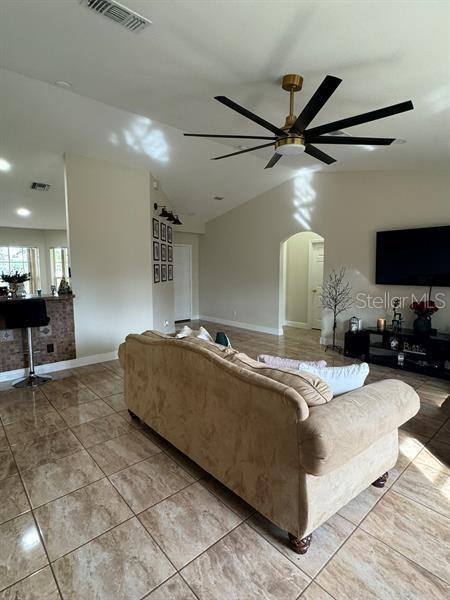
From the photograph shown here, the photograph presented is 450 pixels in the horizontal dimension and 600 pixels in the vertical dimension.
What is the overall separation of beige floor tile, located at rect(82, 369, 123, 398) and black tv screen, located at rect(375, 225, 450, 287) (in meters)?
4.12

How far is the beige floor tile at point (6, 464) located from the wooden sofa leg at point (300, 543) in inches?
Result: 76.8

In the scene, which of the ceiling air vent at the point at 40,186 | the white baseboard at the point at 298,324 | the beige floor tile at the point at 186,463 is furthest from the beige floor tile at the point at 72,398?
the white baseboard at the point at 298,324

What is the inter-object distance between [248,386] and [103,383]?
2851 millimetres

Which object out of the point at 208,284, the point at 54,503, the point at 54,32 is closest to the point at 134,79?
the point at 54,32

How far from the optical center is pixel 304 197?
594 cm

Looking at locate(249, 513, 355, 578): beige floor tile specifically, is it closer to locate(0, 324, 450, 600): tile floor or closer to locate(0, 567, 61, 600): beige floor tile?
locate(0, 324, 450, 600): tile floor

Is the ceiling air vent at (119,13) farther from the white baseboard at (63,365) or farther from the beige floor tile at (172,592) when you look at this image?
the white baseboard at (63,365)

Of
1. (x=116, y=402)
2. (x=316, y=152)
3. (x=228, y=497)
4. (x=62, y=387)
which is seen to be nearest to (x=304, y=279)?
(x=316, y=152)

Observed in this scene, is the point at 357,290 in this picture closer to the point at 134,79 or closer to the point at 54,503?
the point at 134,79

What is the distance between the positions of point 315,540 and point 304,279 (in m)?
6.24

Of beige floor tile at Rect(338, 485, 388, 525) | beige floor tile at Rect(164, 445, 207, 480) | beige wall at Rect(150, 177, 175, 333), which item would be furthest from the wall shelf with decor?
beige floor tile at Rect(164, 445, 207, 480)

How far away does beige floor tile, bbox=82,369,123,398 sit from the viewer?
3.68 metres

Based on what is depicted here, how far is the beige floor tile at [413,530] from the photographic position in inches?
62.5

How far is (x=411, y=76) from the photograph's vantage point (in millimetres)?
2260
